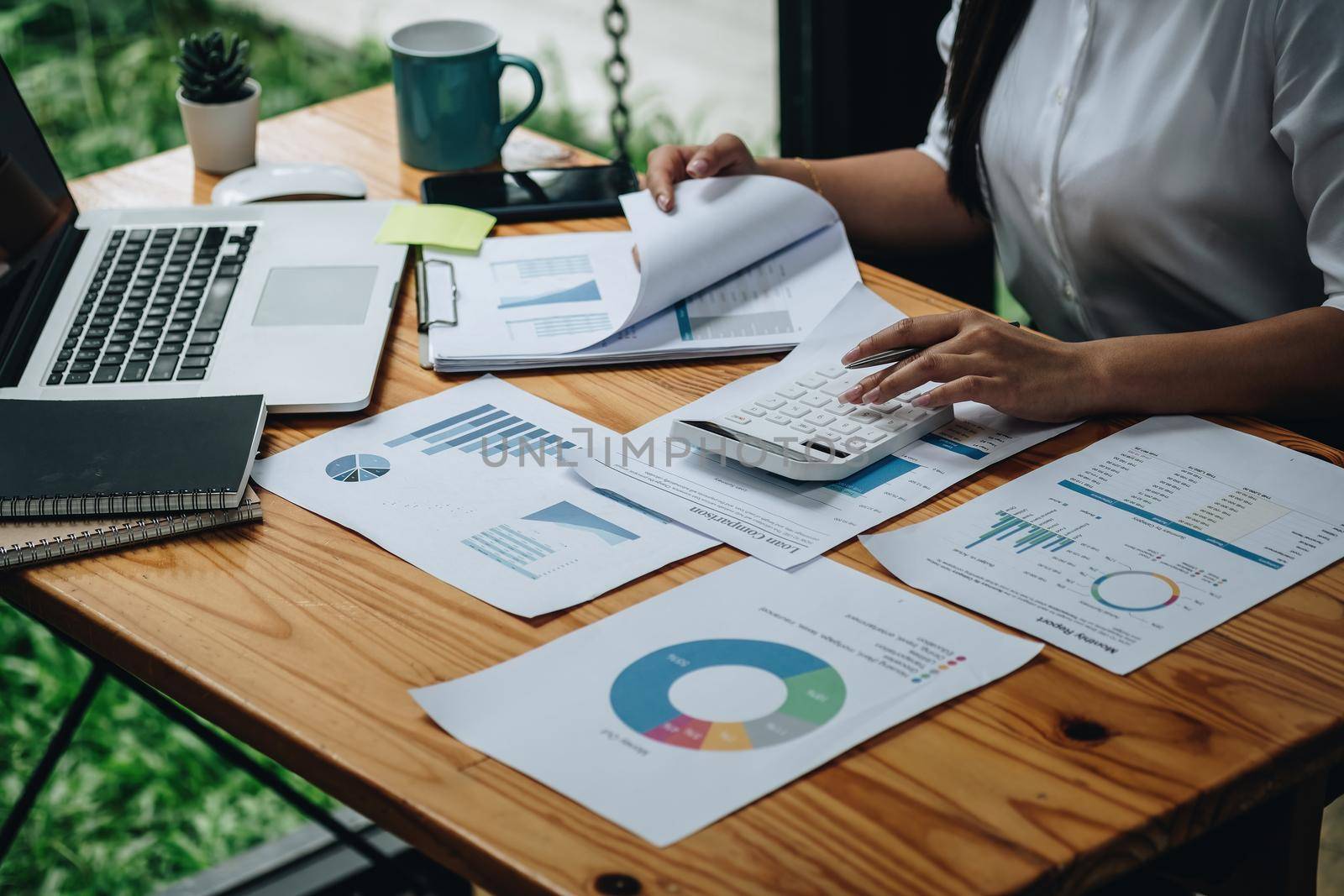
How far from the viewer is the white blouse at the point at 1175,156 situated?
38.0 inches

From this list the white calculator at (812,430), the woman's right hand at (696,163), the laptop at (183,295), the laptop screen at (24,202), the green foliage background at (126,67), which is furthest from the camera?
the green foliage background at (126,67)

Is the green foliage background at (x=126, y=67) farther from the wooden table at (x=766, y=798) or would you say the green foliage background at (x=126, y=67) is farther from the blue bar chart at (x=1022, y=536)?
the blue bar chart at (x=1022, y=536)

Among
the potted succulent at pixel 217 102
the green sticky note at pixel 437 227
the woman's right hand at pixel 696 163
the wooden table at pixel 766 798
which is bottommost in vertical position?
the wooden table at pixel 766 798

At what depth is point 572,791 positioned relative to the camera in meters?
0.62

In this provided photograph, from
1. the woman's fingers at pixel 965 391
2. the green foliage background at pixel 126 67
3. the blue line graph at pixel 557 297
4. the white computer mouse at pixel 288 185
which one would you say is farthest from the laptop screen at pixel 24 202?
the green foliage background at pixel 126 67

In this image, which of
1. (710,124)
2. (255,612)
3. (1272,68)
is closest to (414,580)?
(255,612)

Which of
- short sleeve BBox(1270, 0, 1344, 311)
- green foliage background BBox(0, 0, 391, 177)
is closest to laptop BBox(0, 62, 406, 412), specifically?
short sleeve BBox(1270, 0, 1344, 311)

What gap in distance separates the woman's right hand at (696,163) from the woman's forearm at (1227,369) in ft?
1.39

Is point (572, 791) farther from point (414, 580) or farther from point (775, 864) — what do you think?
point (414, 580)

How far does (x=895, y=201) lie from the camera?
133cm

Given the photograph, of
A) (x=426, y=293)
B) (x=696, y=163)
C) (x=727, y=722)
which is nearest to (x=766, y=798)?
(x=727, y=722)

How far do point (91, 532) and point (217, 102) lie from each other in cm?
72

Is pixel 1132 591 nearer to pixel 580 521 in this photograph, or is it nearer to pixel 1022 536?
pixel 1022 536

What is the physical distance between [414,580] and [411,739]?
15 cm
